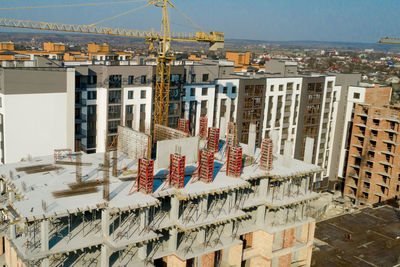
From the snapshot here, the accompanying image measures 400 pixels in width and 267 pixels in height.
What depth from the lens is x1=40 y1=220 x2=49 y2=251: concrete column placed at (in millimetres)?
Answer: 39406

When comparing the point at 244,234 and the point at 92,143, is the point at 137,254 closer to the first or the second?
the point at 244,234

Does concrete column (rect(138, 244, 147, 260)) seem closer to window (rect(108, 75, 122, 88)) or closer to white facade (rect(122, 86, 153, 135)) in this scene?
white facade (rect(122, 86, 153, 135))

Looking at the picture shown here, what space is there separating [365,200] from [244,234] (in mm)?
65009

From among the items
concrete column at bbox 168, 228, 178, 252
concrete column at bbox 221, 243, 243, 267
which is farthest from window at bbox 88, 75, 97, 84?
concrete column at bbox 221, 243, 243, 267

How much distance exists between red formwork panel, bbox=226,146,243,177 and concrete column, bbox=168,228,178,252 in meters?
9.95

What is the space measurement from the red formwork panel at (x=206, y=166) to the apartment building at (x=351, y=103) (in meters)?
75.5

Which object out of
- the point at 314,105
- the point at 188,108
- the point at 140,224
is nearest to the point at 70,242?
the point at 140,224

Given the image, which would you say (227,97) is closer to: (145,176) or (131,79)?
(131,79)

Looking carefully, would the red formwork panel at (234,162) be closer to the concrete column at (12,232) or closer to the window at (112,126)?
the concrete column at (12,232)

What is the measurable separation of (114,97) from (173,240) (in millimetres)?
42386

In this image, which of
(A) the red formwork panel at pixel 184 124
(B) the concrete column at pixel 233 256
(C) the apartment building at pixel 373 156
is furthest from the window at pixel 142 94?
(C) the apartment building at pixel 373 156

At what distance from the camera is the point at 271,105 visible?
109 m

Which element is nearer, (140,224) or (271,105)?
(140,224)

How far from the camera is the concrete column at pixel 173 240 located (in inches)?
1918
